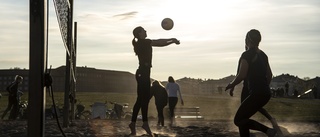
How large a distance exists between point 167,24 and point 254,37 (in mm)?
3990

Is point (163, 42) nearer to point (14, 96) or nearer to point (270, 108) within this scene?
point (14, 96)

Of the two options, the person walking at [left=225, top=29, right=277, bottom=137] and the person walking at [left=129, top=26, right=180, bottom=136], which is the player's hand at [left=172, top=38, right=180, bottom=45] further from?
the person walking at [left=225, top=29, right=277, bottom=137]

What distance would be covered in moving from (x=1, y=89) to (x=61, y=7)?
94.8m

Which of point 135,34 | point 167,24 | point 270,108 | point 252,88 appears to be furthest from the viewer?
point 270,108

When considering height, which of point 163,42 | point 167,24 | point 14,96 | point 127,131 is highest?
point 167,24

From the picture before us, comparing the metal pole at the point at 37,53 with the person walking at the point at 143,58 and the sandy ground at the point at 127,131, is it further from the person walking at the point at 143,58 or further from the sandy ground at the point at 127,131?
the sandy ground at the point at 127,131

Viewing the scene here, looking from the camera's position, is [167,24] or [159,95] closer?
[167,24]

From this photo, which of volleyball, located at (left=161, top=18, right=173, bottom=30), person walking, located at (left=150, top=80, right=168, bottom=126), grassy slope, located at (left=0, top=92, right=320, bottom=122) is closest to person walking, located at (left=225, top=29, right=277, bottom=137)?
volleyball, located at (left=161, top=18, right=173, bottom=30)

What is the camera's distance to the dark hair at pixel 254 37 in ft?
30.9

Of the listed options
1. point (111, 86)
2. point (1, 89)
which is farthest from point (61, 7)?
point (111, 86)

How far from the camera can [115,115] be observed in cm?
2906

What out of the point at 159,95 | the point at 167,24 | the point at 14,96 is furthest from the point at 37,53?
the point at 14,96

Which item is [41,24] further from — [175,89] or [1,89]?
[1,89]

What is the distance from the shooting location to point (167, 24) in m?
13.2
